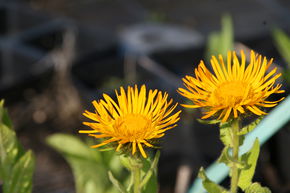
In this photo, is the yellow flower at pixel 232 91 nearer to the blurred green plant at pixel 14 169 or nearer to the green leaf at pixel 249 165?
the green leaf at pixel 249 165

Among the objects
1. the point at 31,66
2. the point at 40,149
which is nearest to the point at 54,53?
the point at 31,66

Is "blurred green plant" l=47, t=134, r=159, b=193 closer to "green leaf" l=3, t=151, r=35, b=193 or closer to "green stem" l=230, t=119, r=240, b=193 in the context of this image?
"green leaf" l=3, t=151, r=35, b=193

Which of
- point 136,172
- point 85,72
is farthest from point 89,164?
point 85,72

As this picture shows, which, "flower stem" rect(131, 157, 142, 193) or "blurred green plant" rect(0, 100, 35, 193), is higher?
"flower stem" rect(131, 157, 142, 193)

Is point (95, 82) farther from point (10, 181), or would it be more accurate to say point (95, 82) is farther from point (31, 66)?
point (10, 181)

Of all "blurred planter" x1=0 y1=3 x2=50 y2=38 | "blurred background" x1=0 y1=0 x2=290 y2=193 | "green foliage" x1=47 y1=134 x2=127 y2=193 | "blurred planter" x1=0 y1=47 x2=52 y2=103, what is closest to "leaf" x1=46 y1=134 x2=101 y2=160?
"green foliage" x1=47 y1=134 x2=127 y2=193

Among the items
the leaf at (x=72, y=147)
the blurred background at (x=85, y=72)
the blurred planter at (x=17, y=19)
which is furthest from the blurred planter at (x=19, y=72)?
the leaf at (x=72, y=147)

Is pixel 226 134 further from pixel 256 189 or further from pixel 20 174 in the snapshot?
pixel 20 174
